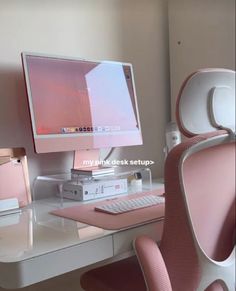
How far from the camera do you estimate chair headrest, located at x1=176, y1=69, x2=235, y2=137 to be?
1.02 metres

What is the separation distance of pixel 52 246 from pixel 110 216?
0.29 metres

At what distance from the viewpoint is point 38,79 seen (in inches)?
56.1

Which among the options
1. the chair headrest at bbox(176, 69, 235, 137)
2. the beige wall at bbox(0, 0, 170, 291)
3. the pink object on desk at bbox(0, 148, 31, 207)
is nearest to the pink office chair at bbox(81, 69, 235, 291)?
Answer: the chair headrest at bbox(176, 69, 235, 137)

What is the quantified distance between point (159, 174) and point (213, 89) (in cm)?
109

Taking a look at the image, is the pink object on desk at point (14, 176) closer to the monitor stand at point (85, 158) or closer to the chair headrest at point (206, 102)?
the monitor stand at point (85, 158)

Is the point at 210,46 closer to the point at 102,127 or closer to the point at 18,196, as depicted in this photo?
the point at 102,127

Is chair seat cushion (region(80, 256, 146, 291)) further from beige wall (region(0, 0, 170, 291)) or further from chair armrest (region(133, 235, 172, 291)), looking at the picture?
beige wall (region(0, 0, 170, 291))

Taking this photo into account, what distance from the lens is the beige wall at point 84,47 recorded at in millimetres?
1508

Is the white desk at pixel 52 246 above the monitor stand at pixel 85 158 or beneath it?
beneath

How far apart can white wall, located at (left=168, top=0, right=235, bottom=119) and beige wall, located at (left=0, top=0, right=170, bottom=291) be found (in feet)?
0.31

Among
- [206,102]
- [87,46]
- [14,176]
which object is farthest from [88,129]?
[206,102]

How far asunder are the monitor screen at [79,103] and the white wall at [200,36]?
0.42 m

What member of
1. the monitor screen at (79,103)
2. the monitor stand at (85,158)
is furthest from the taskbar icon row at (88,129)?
the monitor stand at (85,158)

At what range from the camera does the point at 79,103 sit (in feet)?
5.09
